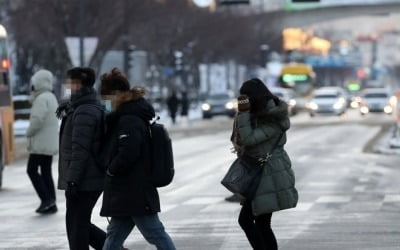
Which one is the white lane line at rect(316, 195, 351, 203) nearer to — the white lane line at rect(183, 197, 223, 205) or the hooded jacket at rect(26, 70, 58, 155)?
the white lane line at rect(183, 197, 223, 205)

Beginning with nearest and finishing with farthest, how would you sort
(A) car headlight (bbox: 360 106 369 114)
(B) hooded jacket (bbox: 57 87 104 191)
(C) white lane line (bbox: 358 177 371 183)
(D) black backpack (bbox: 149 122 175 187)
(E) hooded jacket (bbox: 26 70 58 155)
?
(D) black backpack (bbox: 149 122 175 187), (B) hooded jacket (bbox: 57 87 104 191), (E) hooded jacket (bbox: 26 70 58 155), (C) white lane line (bbox: 358 177 371 183), (A) car headlight (bbox: 360 106 369 114)

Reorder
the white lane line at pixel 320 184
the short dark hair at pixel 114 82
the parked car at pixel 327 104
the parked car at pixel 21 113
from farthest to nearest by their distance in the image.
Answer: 1. the parked car at pixel 327 104
2. the parked car at pixel 21 113
3. the white lane line at pixel 320 184
4. the short dark hair at pixel 114 82

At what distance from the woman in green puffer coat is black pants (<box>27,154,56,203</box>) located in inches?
273

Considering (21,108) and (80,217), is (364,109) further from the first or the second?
(80,217)

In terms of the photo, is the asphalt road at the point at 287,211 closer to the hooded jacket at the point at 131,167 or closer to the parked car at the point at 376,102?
the hooded jacket at the point at 131,167

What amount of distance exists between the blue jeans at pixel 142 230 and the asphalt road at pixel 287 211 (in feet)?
9.85

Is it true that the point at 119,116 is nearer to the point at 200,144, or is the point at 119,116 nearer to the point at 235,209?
the point at 235,209

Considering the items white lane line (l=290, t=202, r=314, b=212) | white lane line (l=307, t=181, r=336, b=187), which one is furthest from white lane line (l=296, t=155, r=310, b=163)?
white lane line (l=290, t=202, r=314, b=212)

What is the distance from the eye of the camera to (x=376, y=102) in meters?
67.9

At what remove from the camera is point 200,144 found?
38.4 meters

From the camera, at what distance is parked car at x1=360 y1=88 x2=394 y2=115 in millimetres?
67438

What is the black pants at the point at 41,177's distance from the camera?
1638 centimetres

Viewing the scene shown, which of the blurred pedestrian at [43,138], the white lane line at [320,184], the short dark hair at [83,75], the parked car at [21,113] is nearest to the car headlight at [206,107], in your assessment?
the parked car at [21,113]

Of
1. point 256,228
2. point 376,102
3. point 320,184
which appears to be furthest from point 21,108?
point 256,228
